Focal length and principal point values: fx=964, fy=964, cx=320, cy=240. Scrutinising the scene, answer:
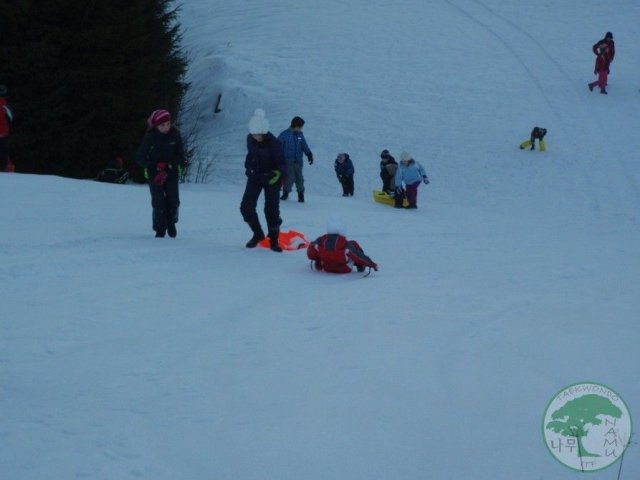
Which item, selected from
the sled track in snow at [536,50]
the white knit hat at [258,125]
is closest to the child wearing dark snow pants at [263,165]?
the white knit hat at [258,125]

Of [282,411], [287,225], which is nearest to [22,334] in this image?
[282,411]

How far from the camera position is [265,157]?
11.2 m

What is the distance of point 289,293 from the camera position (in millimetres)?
9062

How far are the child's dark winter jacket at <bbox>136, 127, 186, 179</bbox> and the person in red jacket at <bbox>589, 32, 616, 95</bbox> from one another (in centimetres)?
1985

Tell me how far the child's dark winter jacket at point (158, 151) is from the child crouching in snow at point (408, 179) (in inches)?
323

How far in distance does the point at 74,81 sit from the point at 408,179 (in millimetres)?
7324

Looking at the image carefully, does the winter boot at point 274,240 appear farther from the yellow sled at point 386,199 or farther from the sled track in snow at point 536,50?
the sled track in snow at point 536,50

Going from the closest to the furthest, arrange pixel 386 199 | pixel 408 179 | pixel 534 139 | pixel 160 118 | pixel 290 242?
pixel 160 118, pixel 290 242, pixel 408 179, pixel 386 199, pixel 534 139

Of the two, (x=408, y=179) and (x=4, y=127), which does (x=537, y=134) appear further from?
(x=4, y=127)

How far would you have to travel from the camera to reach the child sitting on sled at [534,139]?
24875mm

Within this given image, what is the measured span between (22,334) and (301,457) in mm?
2826

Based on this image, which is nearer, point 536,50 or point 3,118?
point 3,118
